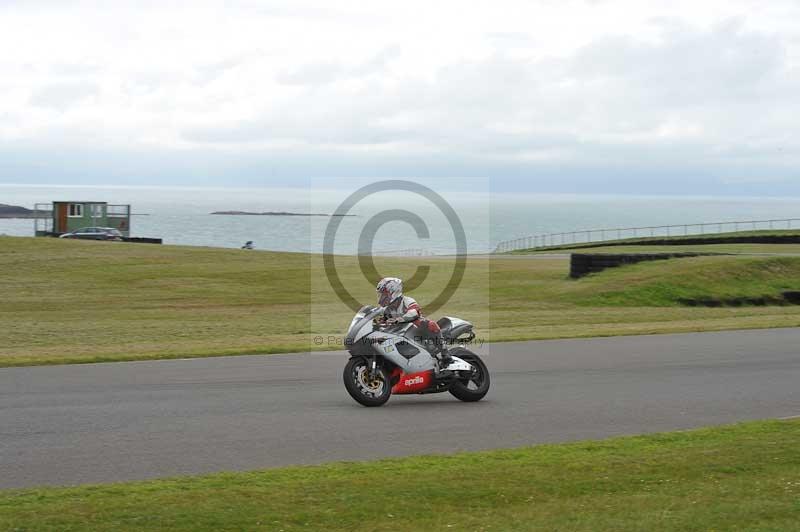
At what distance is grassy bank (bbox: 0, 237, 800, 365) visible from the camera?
23.6 m

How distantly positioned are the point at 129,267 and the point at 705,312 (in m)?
23.7

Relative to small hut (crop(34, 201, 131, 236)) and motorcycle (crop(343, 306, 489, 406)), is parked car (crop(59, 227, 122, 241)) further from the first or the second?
motorcycle (crop(343, 306, 489, 406))

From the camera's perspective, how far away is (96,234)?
66.1 meters

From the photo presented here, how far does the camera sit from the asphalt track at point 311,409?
10.5 m

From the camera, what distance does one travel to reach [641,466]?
979 centimetres

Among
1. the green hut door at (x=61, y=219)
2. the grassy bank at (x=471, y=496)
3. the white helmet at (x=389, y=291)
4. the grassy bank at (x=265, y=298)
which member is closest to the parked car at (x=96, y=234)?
the green hut door at (x=61, y=219)

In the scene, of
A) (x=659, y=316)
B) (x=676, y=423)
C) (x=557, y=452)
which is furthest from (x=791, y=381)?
(x=659, y=316)

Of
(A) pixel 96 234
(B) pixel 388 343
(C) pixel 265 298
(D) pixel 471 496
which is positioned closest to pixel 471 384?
(B) pixel 388 343

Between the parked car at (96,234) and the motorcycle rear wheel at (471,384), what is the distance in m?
54.7

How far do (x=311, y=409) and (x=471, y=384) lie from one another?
7.47 ft

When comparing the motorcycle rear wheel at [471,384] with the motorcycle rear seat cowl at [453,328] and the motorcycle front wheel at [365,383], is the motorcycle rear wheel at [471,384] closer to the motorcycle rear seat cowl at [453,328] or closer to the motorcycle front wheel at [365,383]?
the motorcycle rear seat cowl at [453,328]

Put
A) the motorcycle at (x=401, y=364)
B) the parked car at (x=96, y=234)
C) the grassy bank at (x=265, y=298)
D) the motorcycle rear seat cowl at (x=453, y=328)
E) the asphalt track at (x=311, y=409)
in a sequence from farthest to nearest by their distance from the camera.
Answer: the parked car at (x=96, y=234), the grassy bank at (x=265, y=298), the motorcycle rear seat cowl at (x=453, y=328), the motorcycle at (x=401, y=364), the asphalt track at (x=311, y=409)

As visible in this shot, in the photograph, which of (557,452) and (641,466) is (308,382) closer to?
(557,452)
